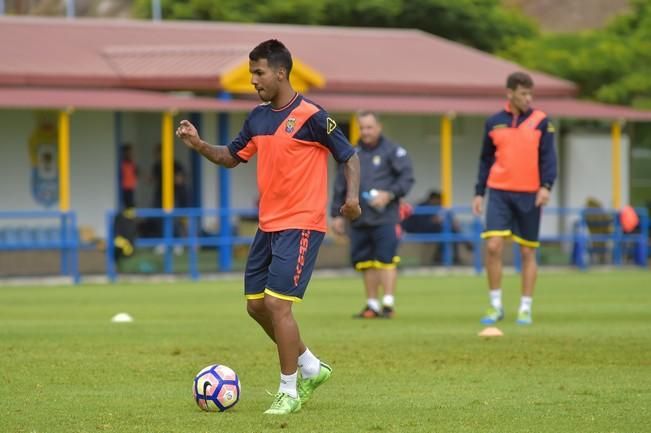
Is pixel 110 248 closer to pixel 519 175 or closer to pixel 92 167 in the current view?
pixel 92 167

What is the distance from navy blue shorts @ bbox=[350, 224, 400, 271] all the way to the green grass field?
658 mm

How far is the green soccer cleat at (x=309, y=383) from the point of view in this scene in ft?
31.3

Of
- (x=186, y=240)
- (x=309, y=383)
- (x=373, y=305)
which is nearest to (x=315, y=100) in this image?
(x=186, y=240)

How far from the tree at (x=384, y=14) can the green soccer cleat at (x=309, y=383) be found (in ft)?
116

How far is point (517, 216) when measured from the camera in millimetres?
14875

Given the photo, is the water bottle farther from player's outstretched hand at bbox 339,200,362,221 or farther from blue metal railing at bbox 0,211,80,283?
blue metal railing at bbox 0,211,80,283

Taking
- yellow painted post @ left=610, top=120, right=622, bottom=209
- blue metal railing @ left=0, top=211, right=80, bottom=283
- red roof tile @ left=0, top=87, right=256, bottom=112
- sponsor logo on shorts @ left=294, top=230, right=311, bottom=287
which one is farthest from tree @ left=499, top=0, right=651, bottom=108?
sponsor logo on shorts @ left=294, top=230, right=311, bottom=287

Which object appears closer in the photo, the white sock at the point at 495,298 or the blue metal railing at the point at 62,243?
the white sock at the point at 495,298

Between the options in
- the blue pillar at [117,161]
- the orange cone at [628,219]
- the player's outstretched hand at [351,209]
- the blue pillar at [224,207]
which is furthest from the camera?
the blue pillar at [117,161]

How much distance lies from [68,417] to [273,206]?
5.72ft

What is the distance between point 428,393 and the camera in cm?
1002

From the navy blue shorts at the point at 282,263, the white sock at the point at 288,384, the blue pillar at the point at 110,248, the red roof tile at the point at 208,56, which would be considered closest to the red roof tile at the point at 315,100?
the red roof tile at the point at 208,56

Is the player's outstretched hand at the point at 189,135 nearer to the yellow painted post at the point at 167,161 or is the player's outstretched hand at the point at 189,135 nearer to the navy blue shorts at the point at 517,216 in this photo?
the navy blue shorts at the point at 517,216

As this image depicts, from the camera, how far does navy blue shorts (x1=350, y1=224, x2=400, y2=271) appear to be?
16391mm
